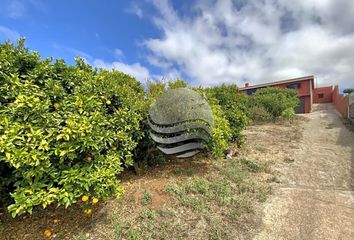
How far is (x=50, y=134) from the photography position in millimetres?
2520

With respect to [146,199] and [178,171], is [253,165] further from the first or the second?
[146,199]

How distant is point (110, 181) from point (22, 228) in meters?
1.89

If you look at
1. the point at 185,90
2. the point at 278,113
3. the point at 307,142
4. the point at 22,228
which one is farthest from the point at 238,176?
the point at 278,113

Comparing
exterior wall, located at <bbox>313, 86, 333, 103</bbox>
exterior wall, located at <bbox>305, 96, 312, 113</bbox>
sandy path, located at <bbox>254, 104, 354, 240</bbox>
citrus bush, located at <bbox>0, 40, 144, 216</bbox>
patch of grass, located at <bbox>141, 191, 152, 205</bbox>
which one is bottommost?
sandy path, located at <bbox>254, 104, 354, 240</bbox>

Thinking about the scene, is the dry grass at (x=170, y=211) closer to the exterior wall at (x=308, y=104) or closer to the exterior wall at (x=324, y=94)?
the exterior wall at (x=308, y=104)

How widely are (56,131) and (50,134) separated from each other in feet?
0.25

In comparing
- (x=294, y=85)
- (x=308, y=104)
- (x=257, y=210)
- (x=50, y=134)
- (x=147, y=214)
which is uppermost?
(x=294, y=85)

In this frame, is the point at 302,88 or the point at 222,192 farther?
the point at 302,88

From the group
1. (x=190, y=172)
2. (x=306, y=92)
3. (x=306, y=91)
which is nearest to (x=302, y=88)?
(x=306, y=91)

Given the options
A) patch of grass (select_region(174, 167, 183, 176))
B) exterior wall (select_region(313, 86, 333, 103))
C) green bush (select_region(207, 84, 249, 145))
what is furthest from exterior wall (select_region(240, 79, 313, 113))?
patch of grass (select_region(174, 167, 183, 176))

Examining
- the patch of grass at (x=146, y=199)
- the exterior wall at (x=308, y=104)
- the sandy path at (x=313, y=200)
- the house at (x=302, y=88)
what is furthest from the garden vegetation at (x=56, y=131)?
the house at (x=302, y=88)

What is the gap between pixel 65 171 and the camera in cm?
264

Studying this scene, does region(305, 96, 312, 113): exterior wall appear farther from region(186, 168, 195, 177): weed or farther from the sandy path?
region(186, 168, 195, 177): weed

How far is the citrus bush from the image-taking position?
2.38 meters
